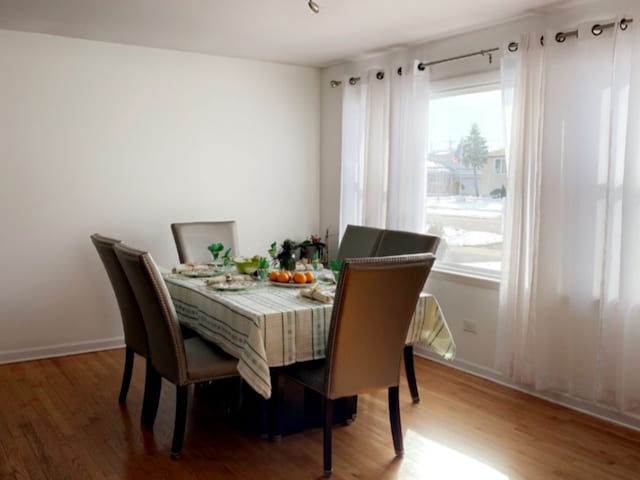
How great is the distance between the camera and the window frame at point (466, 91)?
4156mm

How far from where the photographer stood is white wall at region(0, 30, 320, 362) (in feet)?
14.5

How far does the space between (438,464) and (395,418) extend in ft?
0.96

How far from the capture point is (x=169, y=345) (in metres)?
2.93

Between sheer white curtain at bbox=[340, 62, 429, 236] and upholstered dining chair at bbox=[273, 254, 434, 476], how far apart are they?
1831mm

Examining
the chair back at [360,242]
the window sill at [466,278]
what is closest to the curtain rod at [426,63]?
the chair back at [360,242]

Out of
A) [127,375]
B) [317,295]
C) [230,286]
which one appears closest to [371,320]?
[317,295]

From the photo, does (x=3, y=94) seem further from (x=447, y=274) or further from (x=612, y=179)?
(x=612, y=179)

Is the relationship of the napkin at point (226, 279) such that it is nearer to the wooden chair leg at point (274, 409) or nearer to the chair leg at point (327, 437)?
the wooden chair leg at point (274, 409)

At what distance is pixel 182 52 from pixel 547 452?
12.7 feet

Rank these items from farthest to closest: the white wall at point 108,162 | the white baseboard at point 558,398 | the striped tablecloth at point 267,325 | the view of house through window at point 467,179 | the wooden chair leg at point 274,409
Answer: the white wall at point 108,162
the view of house through window at point 467,179
the white baseboard at point 558,398
the wooden chair leg at point 274,409
the striped tablecloth at point 267,325

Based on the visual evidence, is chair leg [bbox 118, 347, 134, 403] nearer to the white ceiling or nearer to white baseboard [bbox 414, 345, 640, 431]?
the white ceiling

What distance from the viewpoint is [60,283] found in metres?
4.62

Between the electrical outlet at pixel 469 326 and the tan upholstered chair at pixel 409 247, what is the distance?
2.25 feet

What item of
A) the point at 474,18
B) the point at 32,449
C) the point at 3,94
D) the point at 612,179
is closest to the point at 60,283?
the point at 3,94
